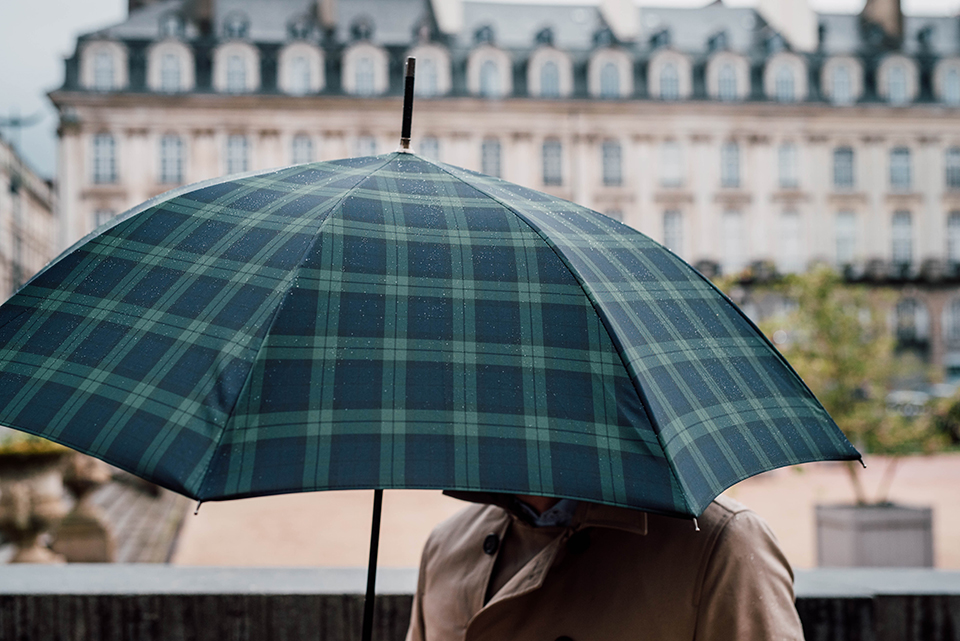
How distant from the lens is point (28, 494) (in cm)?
632

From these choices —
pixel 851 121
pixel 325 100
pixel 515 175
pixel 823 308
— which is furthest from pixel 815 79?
pixel 823 308

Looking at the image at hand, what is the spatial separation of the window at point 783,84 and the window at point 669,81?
155 inches

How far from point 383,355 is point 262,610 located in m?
1.46

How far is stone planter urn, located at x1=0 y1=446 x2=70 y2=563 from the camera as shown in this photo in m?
6.22

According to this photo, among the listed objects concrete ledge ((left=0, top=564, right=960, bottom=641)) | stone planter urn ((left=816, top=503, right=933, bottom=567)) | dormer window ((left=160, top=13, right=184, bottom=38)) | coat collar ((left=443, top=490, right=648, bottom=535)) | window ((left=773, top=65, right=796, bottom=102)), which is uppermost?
dormer window ((left=160, top=13, right=184, bottom=38))

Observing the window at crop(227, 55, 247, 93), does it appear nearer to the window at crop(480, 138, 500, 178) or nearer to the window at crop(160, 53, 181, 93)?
the window at crop(160, 53, 181, 93)

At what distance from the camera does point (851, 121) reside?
34094 millimetres

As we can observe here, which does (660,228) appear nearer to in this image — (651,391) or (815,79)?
(815,79)

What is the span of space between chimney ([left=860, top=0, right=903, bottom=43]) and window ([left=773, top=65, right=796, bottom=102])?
20.9ft

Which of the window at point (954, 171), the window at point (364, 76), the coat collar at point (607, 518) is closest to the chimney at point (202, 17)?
the window at point (364, 76)

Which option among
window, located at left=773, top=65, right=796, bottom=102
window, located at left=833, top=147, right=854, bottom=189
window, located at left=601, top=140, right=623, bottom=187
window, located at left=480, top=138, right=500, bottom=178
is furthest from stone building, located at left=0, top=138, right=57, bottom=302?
window, located at left=833, top=147, right=854, bottom=189

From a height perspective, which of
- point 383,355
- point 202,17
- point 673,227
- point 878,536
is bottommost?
point 878,536

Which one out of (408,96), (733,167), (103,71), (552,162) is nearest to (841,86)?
(733,167)

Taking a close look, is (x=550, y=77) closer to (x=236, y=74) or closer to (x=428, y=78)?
(x=428, y=78)
